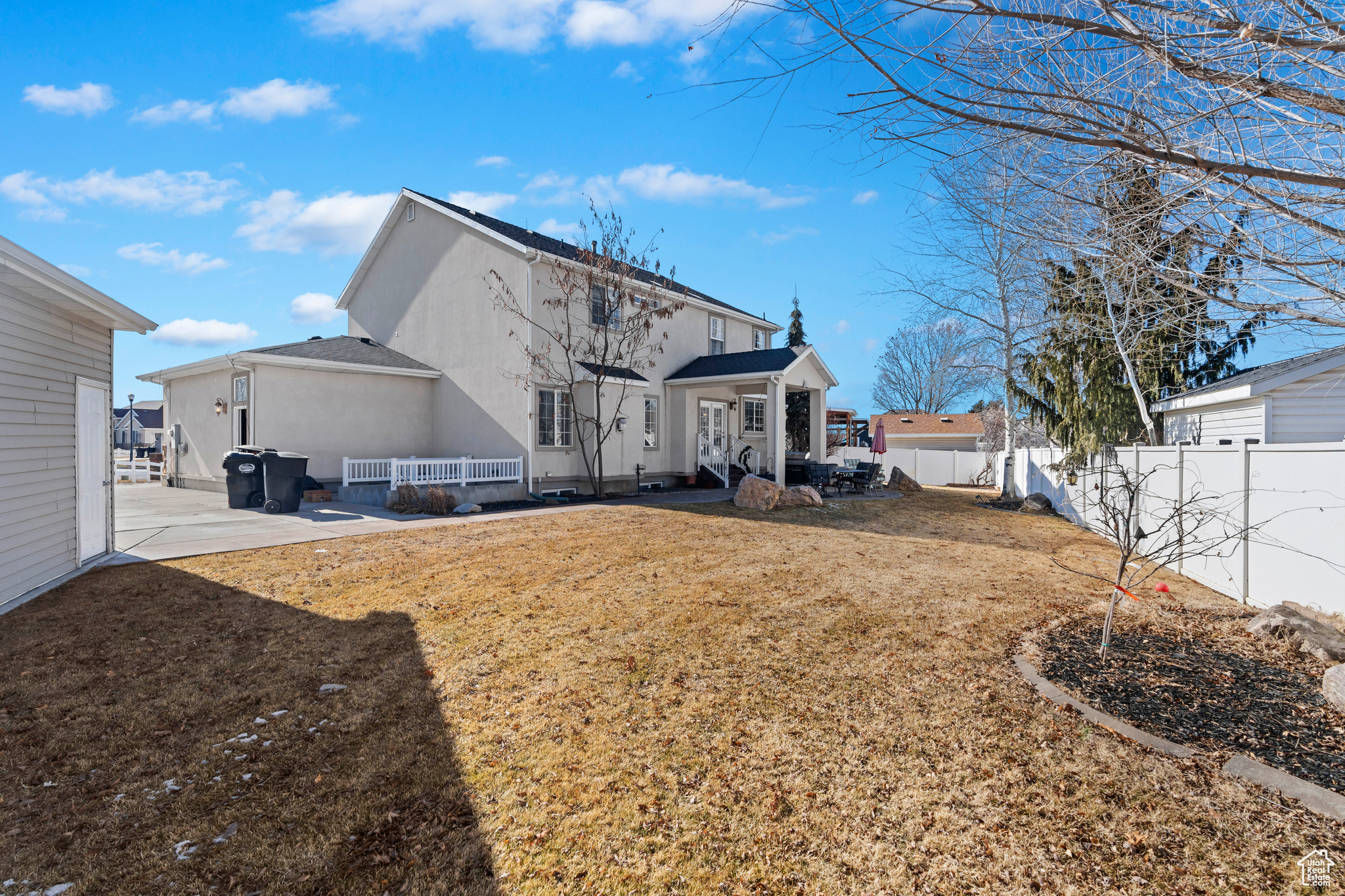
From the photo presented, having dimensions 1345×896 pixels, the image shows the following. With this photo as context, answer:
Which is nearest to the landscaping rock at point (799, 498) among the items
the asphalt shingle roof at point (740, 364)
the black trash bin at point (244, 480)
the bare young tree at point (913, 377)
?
the asphalt shingle roof at point (740, 364)

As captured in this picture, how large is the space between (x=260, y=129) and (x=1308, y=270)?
14.9 m

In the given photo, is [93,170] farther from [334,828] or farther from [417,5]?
[334,828]

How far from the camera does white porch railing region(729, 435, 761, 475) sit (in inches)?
840

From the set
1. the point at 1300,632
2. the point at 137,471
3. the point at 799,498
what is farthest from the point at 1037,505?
the point at 137,471

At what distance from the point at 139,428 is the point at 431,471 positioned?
48.9 meters

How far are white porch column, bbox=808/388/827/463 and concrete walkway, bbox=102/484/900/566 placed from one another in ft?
18.0

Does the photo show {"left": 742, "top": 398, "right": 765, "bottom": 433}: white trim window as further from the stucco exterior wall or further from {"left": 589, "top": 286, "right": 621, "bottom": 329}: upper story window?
the stucco exterior wall

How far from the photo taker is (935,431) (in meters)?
36.8

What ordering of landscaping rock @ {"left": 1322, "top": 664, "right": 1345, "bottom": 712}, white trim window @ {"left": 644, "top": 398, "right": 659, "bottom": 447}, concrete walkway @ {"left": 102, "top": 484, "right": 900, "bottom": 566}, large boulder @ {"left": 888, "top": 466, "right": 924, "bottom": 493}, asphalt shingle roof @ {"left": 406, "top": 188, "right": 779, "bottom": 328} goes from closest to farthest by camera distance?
1. landscaping rock @ {"left": 1322, "top": 664, "right": 1345, "bottom": 712}
2. concrete walkway @ {"left": 102, "top": 484, "right": 900, "bottom": 566}
3. asphalt shingle roof @ {"left": 406, "top": 188, "right": 779, "bottom": 328}
4. white trim window @ {"left": 644, "top": 398, "right": 659, "bottom": 447}
5. large boulder @ {"left": 888, "top": 466, "right": 924, "bottom": 493}

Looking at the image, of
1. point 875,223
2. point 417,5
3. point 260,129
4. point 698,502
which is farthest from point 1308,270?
point 260,129

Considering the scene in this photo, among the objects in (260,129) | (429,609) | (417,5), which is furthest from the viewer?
(260,129)

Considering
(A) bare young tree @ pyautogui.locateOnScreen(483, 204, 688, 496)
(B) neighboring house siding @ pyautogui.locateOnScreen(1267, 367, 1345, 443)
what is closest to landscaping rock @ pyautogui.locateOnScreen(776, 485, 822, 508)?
(A) bare young tree @ pyautogui.locateOnScreen(483, 204, 688, 496)

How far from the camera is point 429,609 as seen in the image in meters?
6.12

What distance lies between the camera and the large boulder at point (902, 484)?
2089 cm
